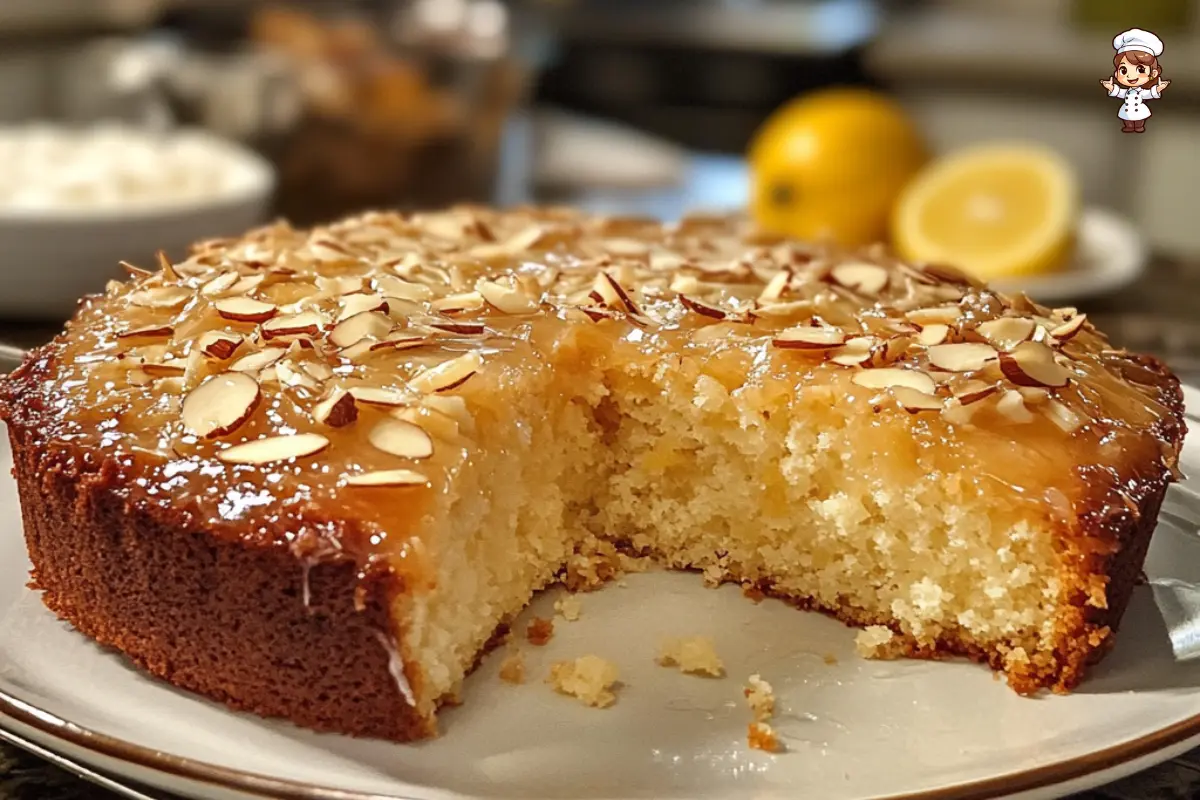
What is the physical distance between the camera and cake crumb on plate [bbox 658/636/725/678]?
1357mm

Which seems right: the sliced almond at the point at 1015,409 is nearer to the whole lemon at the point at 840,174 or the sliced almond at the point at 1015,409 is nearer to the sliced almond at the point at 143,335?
the sliced almond at the point at 143,335

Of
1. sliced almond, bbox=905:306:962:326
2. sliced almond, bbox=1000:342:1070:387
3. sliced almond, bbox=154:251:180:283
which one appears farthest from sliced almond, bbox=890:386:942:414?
sliced almond, bbox=154:251:180:283

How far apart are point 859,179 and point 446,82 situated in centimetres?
124

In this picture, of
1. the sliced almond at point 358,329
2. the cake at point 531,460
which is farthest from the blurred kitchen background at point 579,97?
the sliced almond at point 358,329

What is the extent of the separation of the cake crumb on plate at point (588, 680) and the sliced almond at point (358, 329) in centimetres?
51

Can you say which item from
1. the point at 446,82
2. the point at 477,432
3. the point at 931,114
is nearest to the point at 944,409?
the point at 477,432

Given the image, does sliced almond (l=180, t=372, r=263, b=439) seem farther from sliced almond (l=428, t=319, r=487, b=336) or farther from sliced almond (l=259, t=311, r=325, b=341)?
sliced almond (l=428, t=319, r=487, b=336)

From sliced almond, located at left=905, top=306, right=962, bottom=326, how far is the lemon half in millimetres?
1026

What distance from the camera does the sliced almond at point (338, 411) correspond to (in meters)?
1.29

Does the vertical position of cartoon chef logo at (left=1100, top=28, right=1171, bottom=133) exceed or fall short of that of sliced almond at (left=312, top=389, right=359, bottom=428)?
it exceeds it

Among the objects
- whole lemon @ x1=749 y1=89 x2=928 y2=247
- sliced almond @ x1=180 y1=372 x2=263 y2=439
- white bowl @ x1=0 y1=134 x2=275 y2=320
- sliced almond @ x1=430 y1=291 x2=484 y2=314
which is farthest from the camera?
whole lemon @ x1=749 y1=89 x2=928 y2=247

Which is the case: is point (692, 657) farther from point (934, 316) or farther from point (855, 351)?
point (934, 316)

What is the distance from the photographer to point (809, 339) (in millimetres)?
1518

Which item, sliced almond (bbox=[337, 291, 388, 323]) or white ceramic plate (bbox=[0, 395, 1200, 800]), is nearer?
white ceramic plate (bbox=[0, 395, 1200, 800])
